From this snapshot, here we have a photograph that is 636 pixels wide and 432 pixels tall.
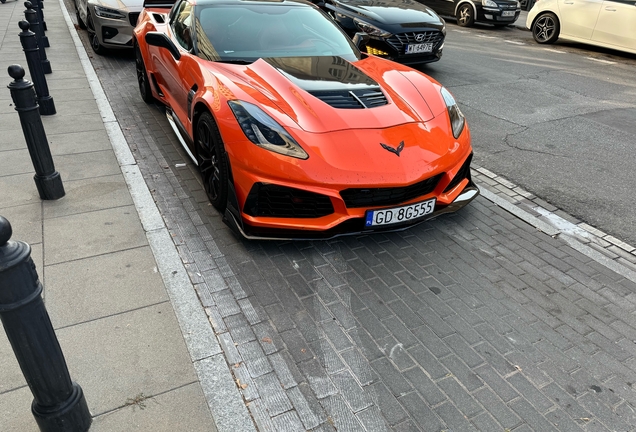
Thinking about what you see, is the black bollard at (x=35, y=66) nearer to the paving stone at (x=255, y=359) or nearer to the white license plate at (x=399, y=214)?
the white license plate at (x=399, y=214)

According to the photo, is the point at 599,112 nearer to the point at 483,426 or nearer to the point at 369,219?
the point at 369,219

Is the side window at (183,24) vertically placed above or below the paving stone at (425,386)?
above

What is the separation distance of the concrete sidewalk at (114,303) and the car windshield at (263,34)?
1408 mm

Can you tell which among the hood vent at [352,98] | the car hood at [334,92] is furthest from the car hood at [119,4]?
the hood vent at [352,98]

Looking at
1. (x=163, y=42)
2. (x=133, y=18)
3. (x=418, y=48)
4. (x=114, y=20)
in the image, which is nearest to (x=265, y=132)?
(x=163, y=42)

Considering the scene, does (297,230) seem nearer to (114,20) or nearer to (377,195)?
(377,195)

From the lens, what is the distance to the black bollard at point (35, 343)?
1.56m

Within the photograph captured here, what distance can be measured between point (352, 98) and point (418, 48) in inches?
185

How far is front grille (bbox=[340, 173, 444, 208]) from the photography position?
10.1 ft

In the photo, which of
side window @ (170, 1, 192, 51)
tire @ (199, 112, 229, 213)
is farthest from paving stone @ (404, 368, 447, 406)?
side window @ (170, 1, 192, 51)

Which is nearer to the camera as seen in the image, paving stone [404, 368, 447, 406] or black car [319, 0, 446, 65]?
paving stone [404, 368, 447, 406]

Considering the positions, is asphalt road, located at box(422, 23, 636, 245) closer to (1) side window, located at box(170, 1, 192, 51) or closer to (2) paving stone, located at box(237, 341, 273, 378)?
(2) paving stone, located at box(237, 341, 273, 378)

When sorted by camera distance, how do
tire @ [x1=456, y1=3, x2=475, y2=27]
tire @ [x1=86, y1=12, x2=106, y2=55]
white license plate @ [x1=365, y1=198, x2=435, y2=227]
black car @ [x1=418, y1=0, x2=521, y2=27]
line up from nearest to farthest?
white license plate @ [x1=365, y1=198, x2=435, y2=227]
tire @ [x1=86, y1=12, x2=106, y2=55]
black car @ [x1=418, y1=0, x2=521, y2=27]
tire @ [x1=456, y1=3, x2=475, y2=27]

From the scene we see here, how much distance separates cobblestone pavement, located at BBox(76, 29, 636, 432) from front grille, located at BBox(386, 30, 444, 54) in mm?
4359
